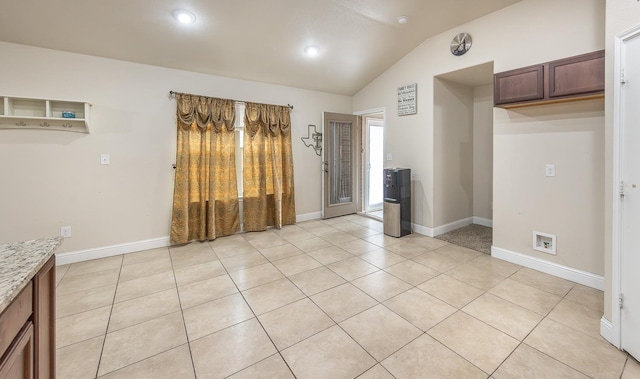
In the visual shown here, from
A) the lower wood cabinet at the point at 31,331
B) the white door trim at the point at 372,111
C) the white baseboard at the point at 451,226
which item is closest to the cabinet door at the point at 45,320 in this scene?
the lower wood cabinet at the point at 31,331

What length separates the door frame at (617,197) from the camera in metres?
1.71

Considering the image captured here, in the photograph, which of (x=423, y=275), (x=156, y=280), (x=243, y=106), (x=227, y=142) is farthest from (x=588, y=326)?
(x=243, y=106)

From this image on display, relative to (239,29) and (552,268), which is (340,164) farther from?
(552,268)

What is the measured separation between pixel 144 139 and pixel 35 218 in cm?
143

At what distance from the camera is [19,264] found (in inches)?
37.5

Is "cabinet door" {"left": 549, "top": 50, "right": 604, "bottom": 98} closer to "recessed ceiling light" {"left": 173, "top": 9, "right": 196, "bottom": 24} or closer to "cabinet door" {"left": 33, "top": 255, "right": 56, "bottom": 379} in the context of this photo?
"recessed ceiling light" {"left": 173, "top": 9, "right": 196, "bottom": 24}

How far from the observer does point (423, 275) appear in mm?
2787

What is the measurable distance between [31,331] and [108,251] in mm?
2917

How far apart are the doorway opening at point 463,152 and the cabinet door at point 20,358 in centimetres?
410

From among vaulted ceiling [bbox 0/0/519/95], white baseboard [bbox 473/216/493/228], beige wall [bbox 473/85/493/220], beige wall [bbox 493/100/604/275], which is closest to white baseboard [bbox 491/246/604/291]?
beige wall [bbox 493/100/604/275]

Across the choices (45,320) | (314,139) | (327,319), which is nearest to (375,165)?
(314,139)

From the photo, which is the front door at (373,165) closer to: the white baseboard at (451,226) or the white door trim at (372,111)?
the white door trim at (372,111)

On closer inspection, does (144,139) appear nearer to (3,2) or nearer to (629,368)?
(3,2)

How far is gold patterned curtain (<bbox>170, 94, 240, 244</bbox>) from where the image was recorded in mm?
3684
